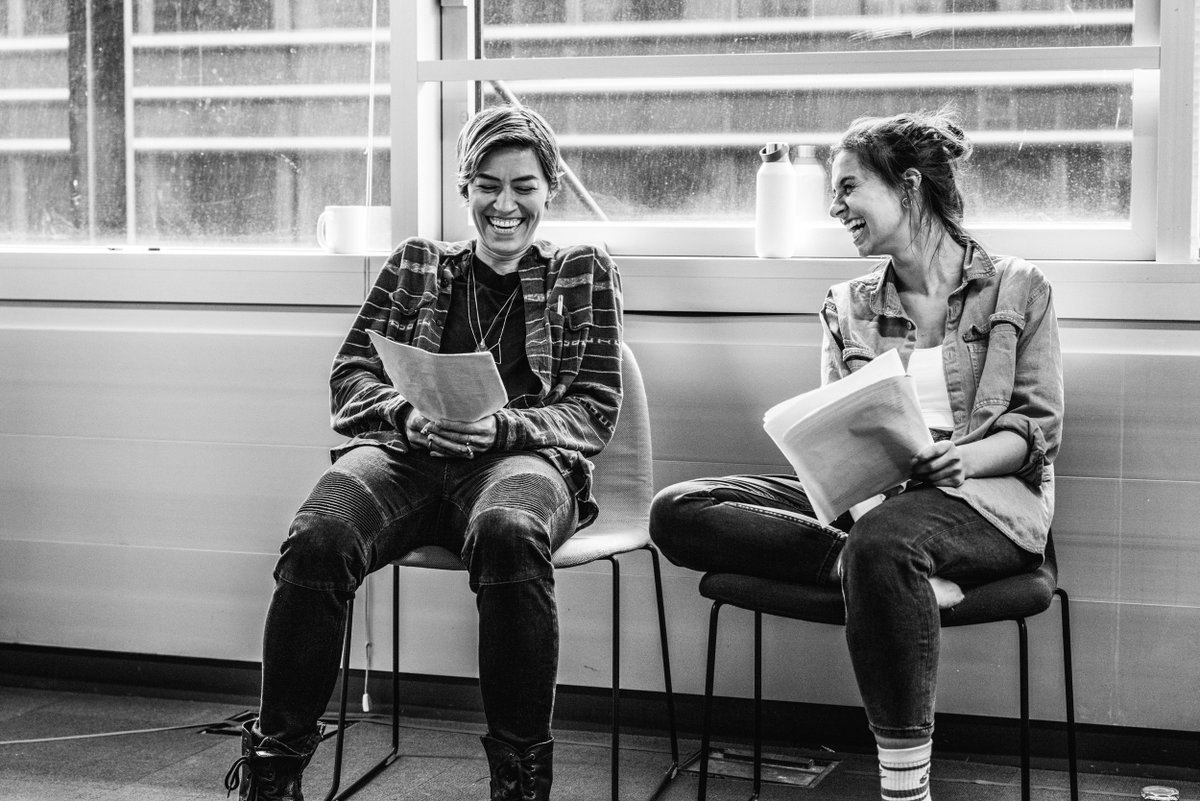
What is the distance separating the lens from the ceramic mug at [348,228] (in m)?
2.86

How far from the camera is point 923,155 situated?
2.18 meters

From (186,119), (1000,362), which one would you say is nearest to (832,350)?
(1000,362)

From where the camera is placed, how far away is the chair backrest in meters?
2.47

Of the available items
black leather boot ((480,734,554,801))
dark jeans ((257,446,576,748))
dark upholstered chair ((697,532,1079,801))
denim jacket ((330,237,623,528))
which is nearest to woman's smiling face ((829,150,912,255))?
denim jacket ((330,237,623,528))

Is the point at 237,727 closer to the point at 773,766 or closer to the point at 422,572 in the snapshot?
the point at 422,572

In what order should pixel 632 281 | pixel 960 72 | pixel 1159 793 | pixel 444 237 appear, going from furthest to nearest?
pixel 444 237 < pixel 632 281 < pixel 960 72 < pixel 1159 793

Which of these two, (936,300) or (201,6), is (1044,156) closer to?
(936,300)

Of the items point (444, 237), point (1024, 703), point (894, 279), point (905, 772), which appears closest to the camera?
point (905, 772)

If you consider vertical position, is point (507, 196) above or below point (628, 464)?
above

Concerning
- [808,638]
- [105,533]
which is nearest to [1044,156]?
[808,638]

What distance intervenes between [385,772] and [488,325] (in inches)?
35.7

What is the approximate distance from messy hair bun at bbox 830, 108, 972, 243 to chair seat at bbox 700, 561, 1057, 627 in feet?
2.06

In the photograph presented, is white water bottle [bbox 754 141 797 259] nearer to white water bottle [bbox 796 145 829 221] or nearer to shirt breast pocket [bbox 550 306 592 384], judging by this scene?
white water bottle [bbox 796 145 829 221]

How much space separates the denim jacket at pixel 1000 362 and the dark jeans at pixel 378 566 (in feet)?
2.14
